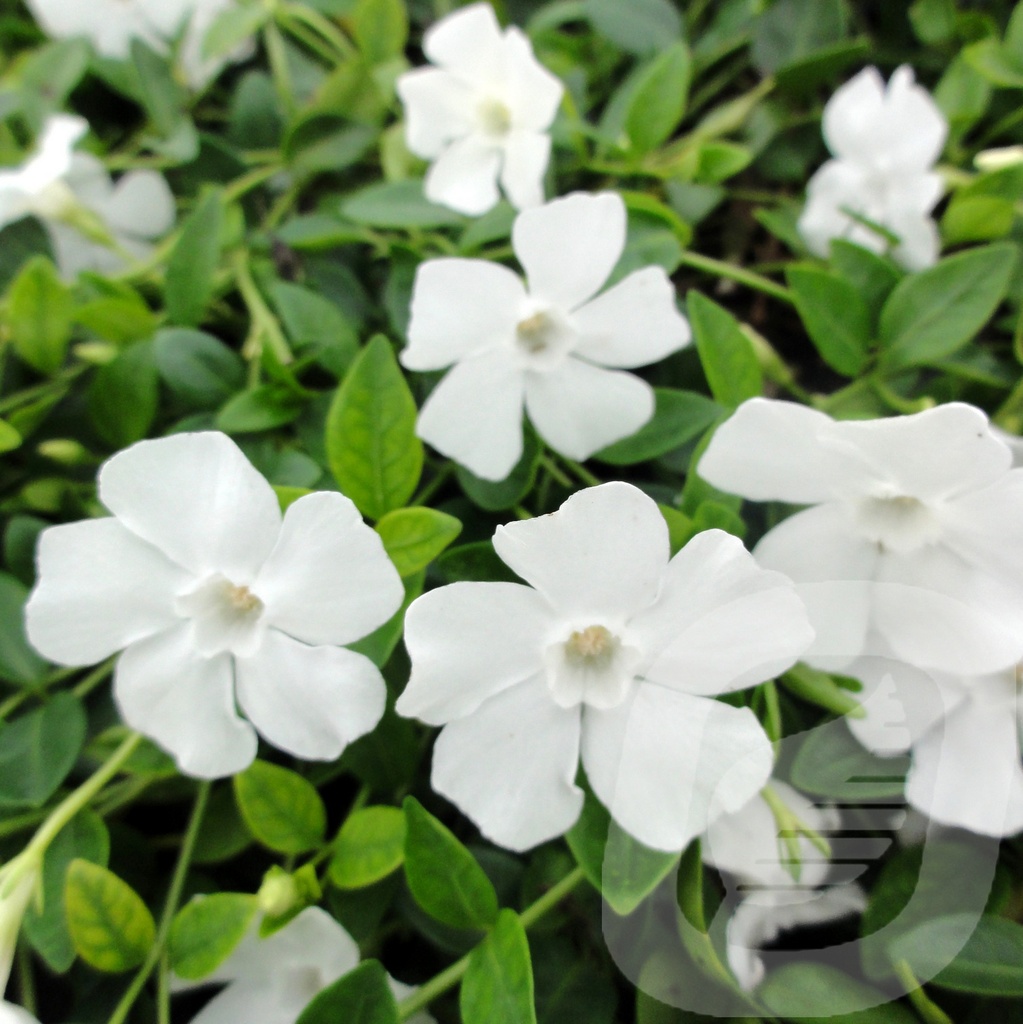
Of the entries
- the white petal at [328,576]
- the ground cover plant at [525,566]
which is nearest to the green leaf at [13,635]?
the ground cover plant at [525,566]

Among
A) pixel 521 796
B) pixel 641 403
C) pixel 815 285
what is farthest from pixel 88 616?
pixel 815 285

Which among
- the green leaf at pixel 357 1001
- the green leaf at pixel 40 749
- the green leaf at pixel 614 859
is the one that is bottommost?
the green leaf at pixel 40 749

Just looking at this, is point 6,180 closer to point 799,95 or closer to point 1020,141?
point 799,95

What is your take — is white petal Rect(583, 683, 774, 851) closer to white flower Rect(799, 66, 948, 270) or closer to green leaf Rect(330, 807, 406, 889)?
green leaf Rect(330, 807, 406, 889)

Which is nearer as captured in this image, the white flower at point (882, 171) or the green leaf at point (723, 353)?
the green leaf at point (723, 353)

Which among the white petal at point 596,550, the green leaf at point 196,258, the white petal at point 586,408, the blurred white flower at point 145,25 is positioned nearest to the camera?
the white petal at point 596,550

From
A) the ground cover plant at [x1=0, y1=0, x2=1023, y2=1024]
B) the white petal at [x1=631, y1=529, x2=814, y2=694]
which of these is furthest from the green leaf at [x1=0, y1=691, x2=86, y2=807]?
the white petal at [x1=631, y1=529, x2=814, y2=694]

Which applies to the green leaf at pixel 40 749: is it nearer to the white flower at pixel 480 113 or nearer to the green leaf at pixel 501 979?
the green leaf at pixel 501 979
